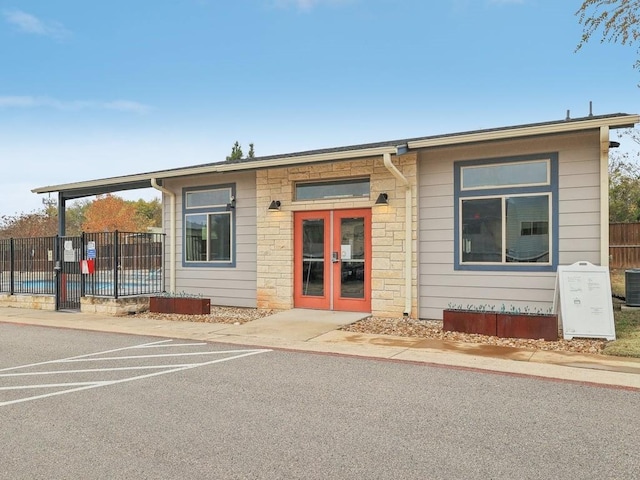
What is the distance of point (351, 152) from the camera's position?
9.45 meters

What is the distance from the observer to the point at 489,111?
81.0 ft

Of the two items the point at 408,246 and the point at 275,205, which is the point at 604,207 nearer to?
the point at 408,246

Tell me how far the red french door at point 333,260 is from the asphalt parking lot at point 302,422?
3.99 meters

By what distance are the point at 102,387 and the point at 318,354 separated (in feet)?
9.23

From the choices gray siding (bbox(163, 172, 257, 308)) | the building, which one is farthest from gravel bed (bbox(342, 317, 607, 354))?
gray siding (bbox(163, 172, 257, 308))

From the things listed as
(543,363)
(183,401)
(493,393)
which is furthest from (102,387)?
(543,363)

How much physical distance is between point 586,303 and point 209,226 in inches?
334

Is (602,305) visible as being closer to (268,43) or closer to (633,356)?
(633,356)

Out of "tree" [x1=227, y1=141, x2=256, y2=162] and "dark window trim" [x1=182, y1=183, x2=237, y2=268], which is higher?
"tree" [x1=227, y1=141, x2=256, y2=162]

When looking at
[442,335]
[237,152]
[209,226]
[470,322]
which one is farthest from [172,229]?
[237,152]

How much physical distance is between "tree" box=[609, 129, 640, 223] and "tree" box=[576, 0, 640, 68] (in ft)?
48.7

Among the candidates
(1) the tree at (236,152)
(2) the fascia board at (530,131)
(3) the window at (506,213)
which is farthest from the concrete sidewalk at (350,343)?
(1) the tree at (236,152)

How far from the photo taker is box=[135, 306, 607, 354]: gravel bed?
A: 284 inches

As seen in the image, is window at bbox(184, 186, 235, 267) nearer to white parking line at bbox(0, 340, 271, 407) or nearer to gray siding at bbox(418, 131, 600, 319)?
white parking line at bbox(0, 340, 271, 407)
